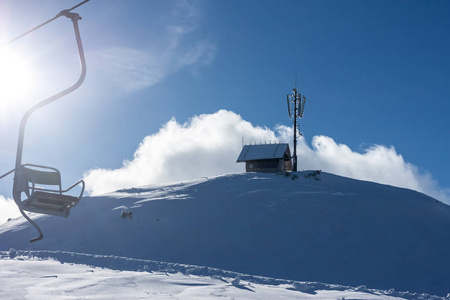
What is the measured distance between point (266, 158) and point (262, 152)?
4.57ft

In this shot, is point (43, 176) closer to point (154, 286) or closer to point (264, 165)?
point (154, 286)

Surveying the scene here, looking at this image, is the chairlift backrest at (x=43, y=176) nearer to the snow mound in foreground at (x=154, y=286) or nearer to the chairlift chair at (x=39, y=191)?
the chairlift chair at (x=39, y=191)

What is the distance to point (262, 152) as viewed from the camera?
48.1 m

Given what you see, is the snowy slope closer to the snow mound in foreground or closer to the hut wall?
the snow mound in foreground

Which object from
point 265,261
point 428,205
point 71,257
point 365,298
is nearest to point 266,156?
point 428,205

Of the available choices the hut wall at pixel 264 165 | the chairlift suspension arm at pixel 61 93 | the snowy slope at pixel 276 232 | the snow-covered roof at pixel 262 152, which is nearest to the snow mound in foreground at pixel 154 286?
the snowy slope at pixel 276 232

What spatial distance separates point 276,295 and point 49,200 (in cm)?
721

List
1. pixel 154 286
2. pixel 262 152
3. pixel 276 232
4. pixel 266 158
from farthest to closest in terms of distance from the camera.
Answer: pixel 262 152 < pixel 266 158 < pixel 276 232 < pixel 154 286

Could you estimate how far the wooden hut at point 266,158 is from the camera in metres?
47.0

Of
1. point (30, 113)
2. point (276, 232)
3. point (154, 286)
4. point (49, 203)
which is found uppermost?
point (30, 113)

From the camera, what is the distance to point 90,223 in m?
28.4

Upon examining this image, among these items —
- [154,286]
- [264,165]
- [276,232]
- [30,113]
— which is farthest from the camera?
[264,165]

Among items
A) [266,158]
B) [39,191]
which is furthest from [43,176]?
[266,158]

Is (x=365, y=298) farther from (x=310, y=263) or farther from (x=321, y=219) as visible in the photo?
(x=321, y=219)
